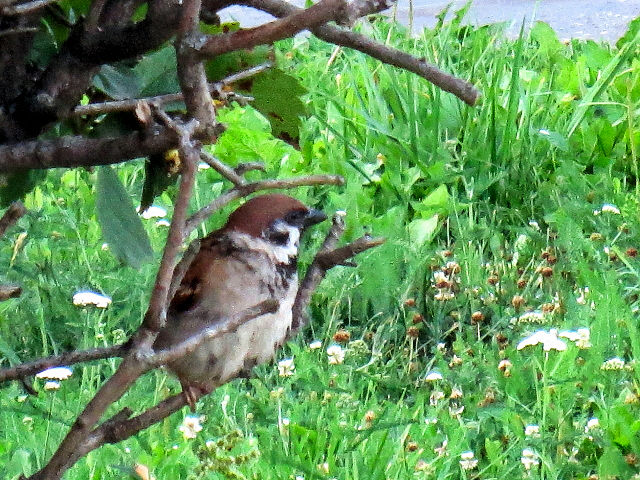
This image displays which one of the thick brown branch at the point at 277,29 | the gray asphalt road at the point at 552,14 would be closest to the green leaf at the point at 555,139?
the gray asphalt road at the point at 552,14

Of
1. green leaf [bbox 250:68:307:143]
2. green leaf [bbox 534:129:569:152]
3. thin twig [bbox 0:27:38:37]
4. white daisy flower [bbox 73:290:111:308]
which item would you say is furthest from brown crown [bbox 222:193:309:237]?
green leaf [bbox 534:129:569:152]

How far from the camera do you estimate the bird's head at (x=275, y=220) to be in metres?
2.26

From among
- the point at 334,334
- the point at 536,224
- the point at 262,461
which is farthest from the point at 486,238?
the point at 262,461

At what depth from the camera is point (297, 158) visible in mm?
3826

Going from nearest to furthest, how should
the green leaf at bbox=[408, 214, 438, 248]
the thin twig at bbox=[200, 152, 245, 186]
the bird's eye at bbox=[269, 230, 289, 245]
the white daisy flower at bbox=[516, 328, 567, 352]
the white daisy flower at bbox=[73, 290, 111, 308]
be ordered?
the thin twig at bbox=[200, 152, 245, 186]
the bird's eye at bbox=[269, 230, 289, 245]
the white daisy flower at bbox=[516, 328, 567, 352]
the white daisy flower at bbox=[73, 290, 111, 308]
the green leaf at bbox=[408, 214, 438, 248]

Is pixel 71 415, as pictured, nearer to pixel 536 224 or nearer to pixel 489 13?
pixel 536 224

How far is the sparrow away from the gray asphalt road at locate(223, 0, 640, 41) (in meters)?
3.43

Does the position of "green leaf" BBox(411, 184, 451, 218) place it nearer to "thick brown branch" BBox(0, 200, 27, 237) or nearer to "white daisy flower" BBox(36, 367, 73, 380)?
"white daisy flower" BBox(36, 367, 73, 380)

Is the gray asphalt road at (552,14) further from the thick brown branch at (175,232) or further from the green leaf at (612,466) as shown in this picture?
the thick brown branch at (175,232)

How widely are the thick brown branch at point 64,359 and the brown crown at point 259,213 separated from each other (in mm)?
1199

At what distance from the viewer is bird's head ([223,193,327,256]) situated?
2264mm

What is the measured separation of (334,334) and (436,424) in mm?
579

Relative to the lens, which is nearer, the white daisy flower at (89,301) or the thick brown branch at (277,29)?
the thick brown branch at (277,29)

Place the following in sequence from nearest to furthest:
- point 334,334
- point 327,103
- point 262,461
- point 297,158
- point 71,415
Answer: point 262,461
point 71,415
point 334,334
point 297,158
point 327,103
